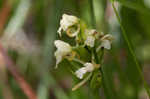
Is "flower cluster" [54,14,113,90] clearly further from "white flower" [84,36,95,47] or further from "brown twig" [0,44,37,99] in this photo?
"brown twig" [0,44,37,99]

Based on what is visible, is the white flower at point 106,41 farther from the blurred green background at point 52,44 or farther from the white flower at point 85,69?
the blurred green background at point 52,44

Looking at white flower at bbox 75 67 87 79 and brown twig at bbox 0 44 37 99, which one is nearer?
white flower at bbox 75 67 87 79

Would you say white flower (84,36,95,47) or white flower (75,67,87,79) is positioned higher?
white flower (84,36,95,47)

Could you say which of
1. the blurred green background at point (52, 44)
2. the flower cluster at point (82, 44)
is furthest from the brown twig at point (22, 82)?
the flower cluster at point (82, 44)

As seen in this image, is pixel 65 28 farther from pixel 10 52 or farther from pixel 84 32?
pixel 10 52

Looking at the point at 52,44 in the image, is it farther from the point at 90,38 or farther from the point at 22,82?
the point at 90,38

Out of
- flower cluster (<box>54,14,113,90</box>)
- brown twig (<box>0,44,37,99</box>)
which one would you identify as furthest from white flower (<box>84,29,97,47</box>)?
brown twig (<box>0,44,37,99</box>)

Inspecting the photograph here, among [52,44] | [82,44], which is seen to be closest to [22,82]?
[52,44]
